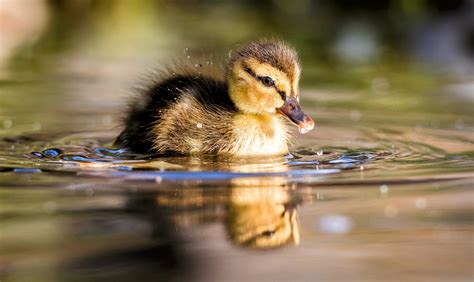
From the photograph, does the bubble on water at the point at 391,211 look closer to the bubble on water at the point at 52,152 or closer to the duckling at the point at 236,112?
the duckling at the point at 236,112

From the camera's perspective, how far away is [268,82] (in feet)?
19.3

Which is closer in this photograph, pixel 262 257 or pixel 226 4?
pixel 262 257

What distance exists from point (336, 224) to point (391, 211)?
1.11 feet

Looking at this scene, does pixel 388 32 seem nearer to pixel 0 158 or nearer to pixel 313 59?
pixel 313 59

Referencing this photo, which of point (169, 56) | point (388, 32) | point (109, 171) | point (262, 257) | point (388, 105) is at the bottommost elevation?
point (262, 257)

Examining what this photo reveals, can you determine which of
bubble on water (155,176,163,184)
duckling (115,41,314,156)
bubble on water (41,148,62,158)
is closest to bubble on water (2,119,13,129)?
bubble on water (41,148,62,158)

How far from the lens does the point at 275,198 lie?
4.54 meters

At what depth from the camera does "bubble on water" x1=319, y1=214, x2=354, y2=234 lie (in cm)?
403

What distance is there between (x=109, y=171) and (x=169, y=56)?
5.39 meters

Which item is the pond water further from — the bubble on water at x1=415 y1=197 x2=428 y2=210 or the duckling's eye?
the duckling's eye

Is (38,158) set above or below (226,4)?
below

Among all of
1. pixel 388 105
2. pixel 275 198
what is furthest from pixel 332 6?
pixel 275 198

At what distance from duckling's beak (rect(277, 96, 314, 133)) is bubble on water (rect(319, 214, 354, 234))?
5.16ft

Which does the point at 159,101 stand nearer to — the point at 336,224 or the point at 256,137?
the point at 256,137
